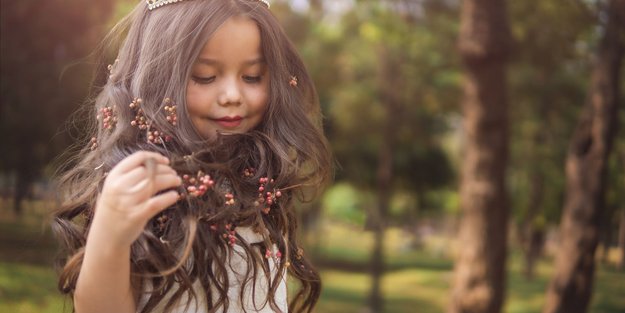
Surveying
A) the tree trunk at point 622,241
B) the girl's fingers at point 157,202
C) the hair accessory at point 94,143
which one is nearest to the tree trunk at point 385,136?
the tree trunk at point 622,241

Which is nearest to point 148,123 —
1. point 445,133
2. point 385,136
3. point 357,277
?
point 385,136

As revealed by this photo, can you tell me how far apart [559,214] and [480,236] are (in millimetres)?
6703

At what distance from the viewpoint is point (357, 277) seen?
28.0 meters

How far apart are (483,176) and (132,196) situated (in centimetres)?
577

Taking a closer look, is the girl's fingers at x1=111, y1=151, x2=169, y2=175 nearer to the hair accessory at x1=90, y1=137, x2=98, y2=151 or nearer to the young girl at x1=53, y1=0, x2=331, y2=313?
the young girl at x1=53, y1=0, x2=331, y2=313

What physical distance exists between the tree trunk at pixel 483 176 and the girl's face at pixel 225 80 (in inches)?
194

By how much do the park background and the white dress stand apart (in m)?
0.45

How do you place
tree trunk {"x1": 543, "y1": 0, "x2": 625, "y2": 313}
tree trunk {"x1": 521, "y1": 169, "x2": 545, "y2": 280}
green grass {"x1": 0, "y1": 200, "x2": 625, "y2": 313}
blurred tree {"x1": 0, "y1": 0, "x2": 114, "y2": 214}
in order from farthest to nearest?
tree trunk {"x1": 521, "y1": 169, "x2": 545, "y2": 280} < blurred tree {"x1": 0, "y1": 0, "x2": 114, "y2": 214} < green grass {"x1": 0, "y1": 200, "x2": 625, "y2": 313} < tree trunk {"x1": 543, "y1": 0, "x2": 625, "y2": 313}

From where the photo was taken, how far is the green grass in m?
8.62

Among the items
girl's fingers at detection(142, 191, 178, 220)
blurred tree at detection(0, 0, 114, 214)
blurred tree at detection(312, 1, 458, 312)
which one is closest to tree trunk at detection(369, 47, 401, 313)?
blurred tree at detection(312, 1, 458, 312)

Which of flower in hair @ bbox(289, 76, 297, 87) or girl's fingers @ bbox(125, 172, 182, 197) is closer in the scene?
girl's fingers @ bbox(125, 172, 182, 197)

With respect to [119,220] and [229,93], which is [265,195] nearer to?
[229,93]

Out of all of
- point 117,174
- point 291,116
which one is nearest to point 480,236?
point 291,116

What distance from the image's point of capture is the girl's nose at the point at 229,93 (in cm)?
215
